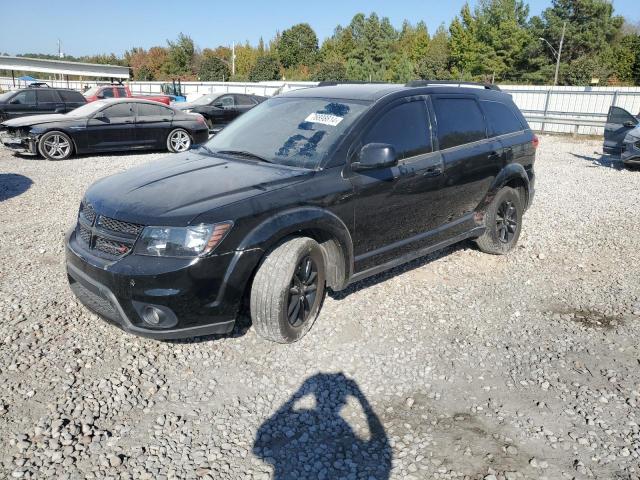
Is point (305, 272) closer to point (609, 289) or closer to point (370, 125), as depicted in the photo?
point (370, 125)

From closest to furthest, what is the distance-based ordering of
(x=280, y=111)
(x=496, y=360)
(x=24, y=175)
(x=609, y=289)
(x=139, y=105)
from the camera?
(x=496, y=360) → (x=280, y=111) → (x=609, y=289) → (x=24, y=175) → (x=139, y=105)

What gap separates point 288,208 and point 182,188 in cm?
76

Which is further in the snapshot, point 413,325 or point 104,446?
point 413,325

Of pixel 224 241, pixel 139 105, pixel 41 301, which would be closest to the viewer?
pixel 224 241

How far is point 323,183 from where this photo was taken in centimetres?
388

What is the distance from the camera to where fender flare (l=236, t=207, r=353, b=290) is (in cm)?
349

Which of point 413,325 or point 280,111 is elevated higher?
point 280,111


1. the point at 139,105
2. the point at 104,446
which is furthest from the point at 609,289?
the point at 139,105

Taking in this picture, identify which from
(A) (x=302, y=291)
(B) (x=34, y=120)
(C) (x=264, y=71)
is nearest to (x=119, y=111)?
(B) (x=34, y=120)

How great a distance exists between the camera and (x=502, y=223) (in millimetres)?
5914

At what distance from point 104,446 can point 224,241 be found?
52.4 inches

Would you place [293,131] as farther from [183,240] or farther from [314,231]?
[183,240]

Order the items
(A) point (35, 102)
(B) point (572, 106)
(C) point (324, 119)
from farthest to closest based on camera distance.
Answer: (B) point (572, 106)
(A) point (35, 102)
(C) point (324, 119)

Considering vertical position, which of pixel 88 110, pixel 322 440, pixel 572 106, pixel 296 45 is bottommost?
pixel 322 440
